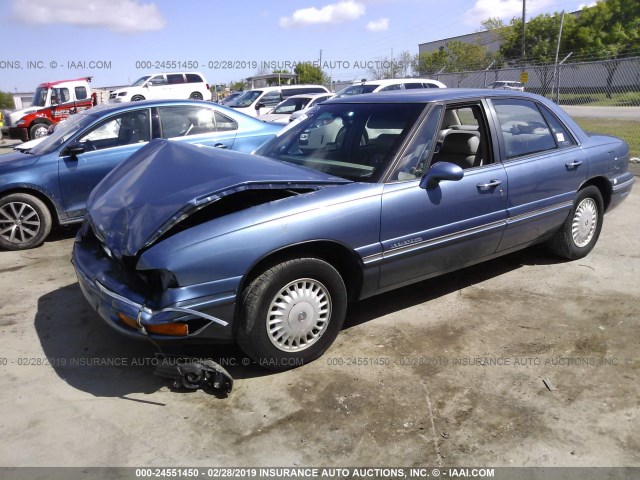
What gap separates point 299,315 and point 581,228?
3.24 metres

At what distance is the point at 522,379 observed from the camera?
128 inches

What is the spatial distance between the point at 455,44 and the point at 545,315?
1803 inches

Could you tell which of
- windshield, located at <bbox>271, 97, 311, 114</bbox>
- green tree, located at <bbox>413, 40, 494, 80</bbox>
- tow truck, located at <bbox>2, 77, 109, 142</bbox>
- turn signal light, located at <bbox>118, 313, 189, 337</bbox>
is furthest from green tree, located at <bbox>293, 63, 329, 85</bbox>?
turn signal light, located at <bbox>118, 313, 189, 337</bbox>

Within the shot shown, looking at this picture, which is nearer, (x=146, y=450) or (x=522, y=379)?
(x=146, y=450)

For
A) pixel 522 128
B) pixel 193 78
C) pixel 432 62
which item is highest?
pixel 432 62

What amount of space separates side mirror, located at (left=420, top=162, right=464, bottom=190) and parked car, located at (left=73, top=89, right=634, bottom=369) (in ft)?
0.04

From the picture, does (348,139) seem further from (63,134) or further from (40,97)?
(40,97)

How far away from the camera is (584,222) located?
5.02 m

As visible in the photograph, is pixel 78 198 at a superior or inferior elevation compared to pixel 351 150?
inferior

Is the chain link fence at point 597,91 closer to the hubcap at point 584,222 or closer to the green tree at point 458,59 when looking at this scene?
the hubcap at point 584,222

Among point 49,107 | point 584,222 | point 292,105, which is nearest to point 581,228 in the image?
point 584,222

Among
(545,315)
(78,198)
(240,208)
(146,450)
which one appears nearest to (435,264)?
(545,315)

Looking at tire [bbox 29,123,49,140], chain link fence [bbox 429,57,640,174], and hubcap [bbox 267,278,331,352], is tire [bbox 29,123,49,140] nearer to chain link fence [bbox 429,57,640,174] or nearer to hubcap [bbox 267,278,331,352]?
chain link fence [bbox 429,57,640,174]

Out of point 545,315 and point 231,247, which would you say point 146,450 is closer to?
point 231,247
